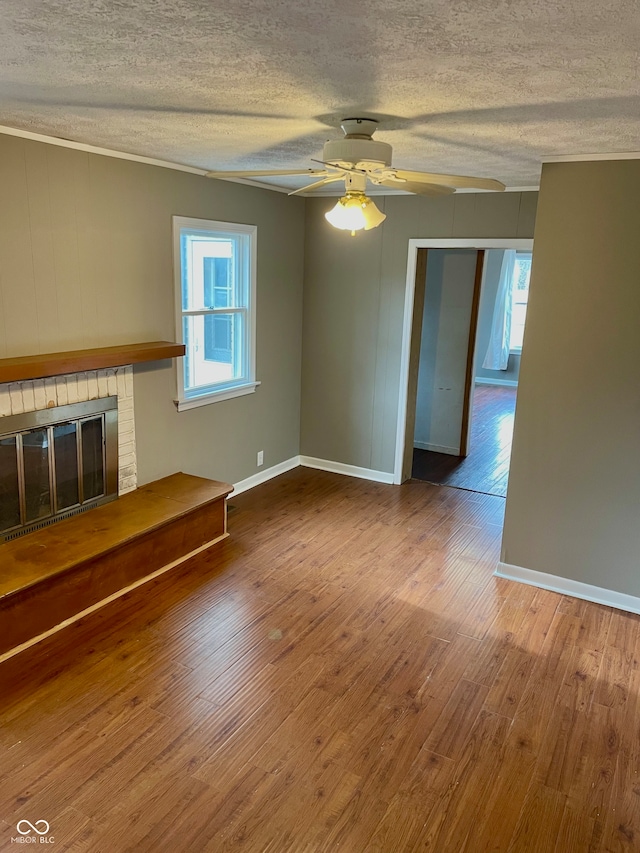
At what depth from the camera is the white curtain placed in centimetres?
1007

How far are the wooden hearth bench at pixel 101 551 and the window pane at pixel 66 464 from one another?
0.46 ft

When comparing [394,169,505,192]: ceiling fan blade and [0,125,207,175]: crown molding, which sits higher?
[0,125,207,175]: crown molding

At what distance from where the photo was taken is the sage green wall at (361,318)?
486cm

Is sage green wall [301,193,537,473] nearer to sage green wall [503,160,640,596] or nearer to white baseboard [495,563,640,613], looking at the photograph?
sage green wall [503,160,640,596]

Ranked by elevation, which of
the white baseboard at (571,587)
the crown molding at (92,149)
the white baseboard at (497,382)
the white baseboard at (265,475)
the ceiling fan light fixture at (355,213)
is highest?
the crown molding at (92,149)

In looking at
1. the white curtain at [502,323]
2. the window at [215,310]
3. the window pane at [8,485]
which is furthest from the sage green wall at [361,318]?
the white curtain at [502,323]

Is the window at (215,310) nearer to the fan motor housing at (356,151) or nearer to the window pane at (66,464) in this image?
the window pane at (66,464)

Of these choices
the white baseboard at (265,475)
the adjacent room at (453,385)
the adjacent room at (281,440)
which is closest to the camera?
the adjacent room at (281,440)

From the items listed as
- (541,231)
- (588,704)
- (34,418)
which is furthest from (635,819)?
(34,418)

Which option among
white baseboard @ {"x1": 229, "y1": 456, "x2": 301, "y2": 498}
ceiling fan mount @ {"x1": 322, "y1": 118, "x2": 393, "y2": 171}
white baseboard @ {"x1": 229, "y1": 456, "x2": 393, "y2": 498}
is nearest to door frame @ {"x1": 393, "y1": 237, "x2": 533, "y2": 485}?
white baseboard @ {"x1": 229, "y1": 456, "x2": 393, "y2": 498}

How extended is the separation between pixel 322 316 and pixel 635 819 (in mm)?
4228

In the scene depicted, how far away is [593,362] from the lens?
3357 millimetres

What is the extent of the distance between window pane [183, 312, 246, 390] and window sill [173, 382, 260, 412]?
0.10m

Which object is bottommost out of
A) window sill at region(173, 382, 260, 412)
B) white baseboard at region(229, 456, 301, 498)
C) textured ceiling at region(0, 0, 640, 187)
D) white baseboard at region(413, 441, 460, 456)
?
white baseboard at region(229, 456, 301, 498)
